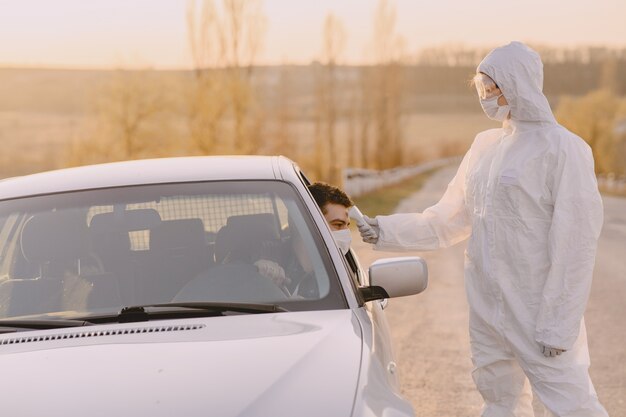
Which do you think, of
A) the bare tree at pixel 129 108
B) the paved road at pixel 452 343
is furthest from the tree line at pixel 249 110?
the paved road at pixel 452 343

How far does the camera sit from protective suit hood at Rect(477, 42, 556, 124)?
425 cm

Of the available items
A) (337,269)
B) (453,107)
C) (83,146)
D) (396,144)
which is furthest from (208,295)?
(453,107)

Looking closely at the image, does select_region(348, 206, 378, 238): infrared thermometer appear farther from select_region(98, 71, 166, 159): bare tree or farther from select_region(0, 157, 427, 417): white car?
select_region(98, 71, 166, 159): bare tree

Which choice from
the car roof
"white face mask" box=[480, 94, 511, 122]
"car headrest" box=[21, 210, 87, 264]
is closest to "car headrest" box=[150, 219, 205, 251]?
the car roof

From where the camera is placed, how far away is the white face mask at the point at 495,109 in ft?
14.3

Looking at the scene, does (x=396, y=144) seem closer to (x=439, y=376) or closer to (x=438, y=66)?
(x=439, y=376)

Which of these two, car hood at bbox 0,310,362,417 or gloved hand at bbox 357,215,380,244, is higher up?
car hood at bbox 0,310,362,417

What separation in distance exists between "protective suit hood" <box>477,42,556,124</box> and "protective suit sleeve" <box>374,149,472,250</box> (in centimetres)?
63

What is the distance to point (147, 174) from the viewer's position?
4.30 m

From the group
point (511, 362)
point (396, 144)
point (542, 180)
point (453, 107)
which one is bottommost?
point (453, 107)

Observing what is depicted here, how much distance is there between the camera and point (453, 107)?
188m

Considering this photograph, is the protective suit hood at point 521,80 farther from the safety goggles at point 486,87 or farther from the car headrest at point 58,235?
the car headrest at point 58,235

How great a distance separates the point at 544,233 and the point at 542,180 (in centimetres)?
22

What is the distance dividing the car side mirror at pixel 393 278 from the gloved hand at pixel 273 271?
11.7 inches
